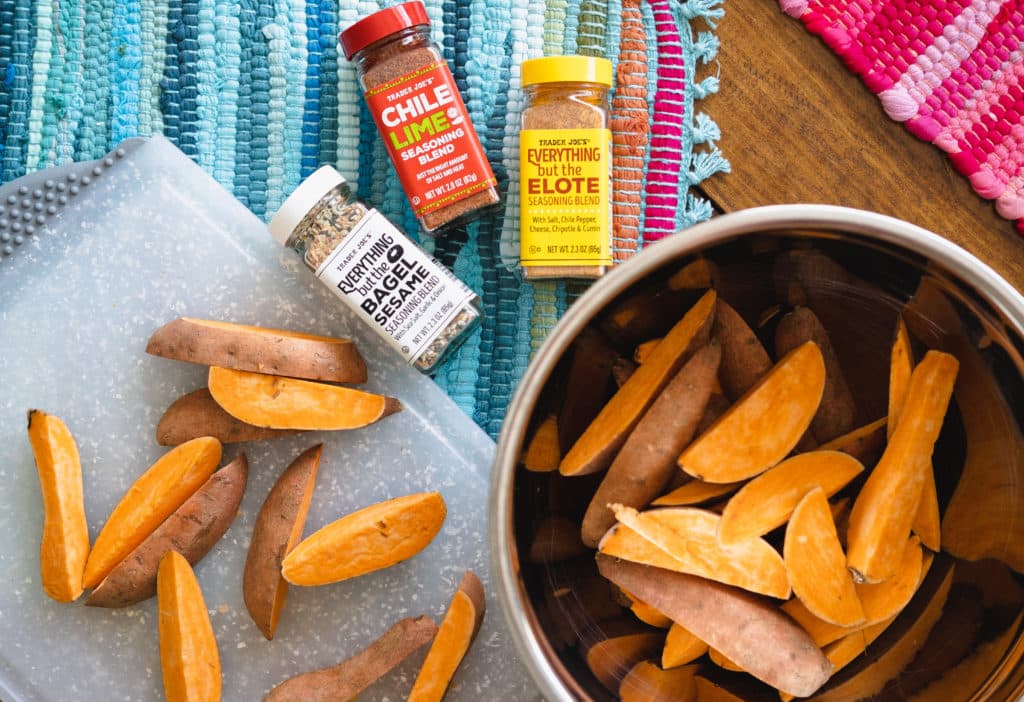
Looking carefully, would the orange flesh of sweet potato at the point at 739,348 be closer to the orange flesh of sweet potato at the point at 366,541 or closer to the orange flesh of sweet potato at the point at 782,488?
the orange flesh of sweet potato at the point at 782,488

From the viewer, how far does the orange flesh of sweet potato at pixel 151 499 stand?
2.85 feet

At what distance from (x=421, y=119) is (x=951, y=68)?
22.1 inches

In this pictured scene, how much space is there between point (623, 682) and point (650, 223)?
455mm

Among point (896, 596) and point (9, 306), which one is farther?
point (9, 306)

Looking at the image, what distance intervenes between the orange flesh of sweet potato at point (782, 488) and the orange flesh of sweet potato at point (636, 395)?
108mm

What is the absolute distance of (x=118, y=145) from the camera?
926mm

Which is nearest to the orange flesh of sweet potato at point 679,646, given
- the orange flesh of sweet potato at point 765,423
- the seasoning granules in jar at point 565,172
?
the orange flesh of sweet potato at point 765,423

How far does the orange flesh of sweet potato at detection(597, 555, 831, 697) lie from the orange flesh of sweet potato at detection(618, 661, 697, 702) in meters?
0.08

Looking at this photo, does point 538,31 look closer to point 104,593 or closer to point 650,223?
point 650,223

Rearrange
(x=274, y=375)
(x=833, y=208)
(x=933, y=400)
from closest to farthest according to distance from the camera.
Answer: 1. (x=833, y=208)
2. (x=933, y=400)
3. (x=274, y=375)

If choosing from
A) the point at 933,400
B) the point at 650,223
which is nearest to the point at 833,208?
the point at 933,400

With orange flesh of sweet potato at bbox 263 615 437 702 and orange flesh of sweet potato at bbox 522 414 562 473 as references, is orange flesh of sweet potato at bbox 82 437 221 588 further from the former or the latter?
orange flesh of sweet potato at bbox 522 414 562 473

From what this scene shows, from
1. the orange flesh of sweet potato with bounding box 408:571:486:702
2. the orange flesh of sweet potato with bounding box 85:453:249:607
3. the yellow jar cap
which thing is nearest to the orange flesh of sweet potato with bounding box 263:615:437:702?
the orange flesh of sweet potato with bounding box 408:571:486:702

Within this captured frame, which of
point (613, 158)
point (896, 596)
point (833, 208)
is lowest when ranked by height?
point (896, 596)
